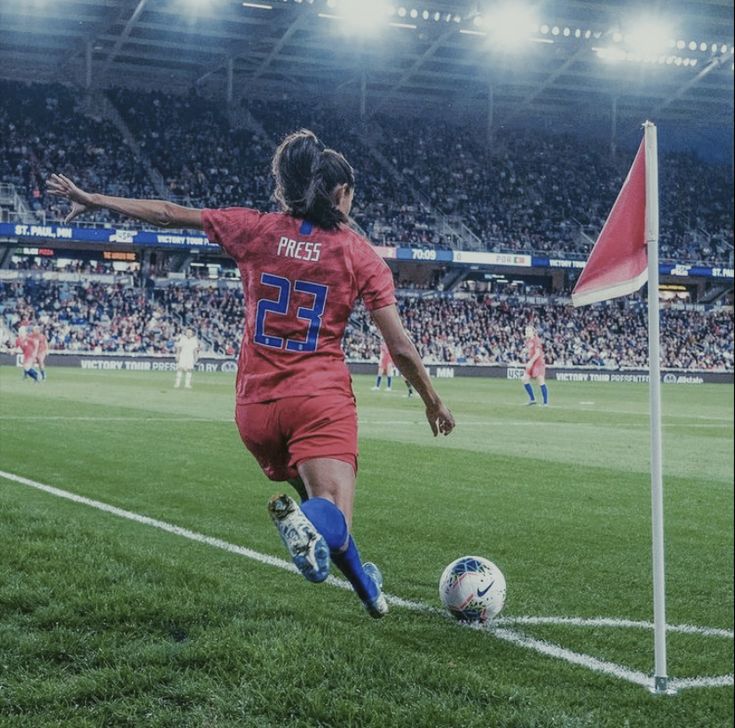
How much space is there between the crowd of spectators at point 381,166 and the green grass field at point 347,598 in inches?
53.6

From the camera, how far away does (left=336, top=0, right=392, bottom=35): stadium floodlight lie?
5.86 meters

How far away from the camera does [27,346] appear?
685cm

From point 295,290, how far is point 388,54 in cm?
402

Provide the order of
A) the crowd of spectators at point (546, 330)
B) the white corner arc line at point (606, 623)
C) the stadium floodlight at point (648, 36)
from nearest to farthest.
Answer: the white corner arc line at point (606, 623) → the stadium floodlight at point (648, 36) → the crowd of spectators at point (546, 330)

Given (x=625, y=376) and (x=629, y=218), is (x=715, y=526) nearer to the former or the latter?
(x=625, y=376)

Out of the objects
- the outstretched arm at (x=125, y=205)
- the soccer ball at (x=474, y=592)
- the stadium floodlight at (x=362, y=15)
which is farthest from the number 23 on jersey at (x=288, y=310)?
the stadium floodlight at (x=362, y=15)

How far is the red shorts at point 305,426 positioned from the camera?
11.2 ft

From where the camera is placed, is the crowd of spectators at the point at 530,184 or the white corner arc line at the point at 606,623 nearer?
the white corner arc line at the point at 606,623

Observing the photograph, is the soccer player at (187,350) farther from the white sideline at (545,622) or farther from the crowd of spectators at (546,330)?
the white sideline at (545,622)

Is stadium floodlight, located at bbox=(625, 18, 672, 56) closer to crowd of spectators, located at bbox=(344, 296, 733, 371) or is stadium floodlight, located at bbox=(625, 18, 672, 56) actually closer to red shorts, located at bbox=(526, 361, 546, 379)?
crowd of spectators, located at bbox=(344, 296, 733, 371)

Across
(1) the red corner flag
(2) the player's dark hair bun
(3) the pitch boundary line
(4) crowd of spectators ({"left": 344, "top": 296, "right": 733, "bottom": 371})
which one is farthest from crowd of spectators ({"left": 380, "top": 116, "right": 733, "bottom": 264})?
(3) the pitch boundary line

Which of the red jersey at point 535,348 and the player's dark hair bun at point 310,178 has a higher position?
the player's dark hair bun at point 310,178

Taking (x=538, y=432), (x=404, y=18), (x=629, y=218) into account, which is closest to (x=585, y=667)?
(x=629, y=218)

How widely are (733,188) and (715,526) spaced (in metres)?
3.12
